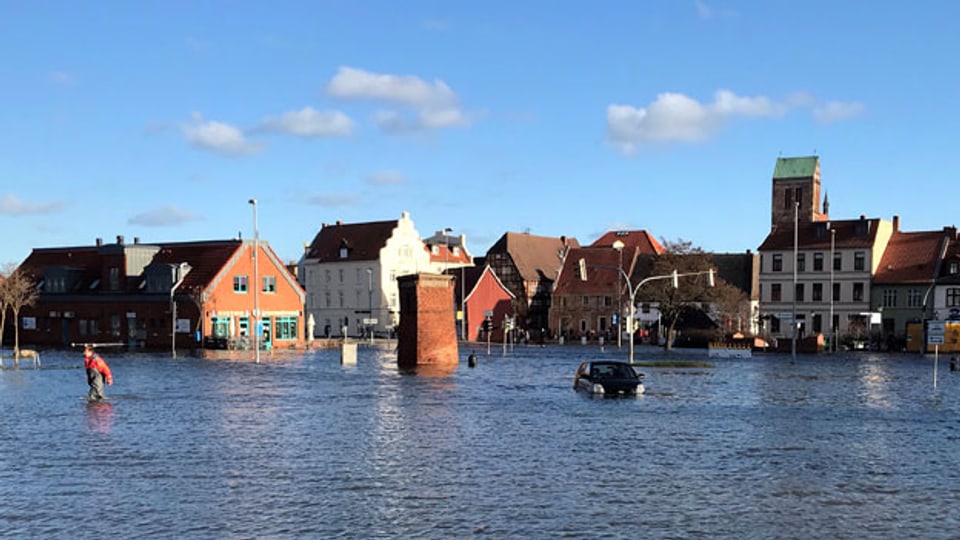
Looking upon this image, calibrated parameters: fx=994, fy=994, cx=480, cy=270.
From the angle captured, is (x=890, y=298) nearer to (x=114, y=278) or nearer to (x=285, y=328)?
(x=285, y=328)

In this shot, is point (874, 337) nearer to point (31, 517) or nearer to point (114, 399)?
point (114, 399)

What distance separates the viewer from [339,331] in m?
118

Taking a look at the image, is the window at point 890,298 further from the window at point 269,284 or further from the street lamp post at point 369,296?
the window at point 269,284

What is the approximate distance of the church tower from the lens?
144625 millimetres

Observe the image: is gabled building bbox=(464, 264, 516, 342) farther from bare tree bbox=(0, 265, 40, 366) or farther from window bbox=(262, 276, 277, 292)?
bare tree bbox=(0, 265, 40, 366)

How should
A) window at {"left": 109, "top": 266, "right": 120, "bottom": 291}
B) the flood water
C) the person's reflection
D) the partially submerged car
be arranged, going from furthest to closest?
window at {"left": 109, "top": 266, "right": 120, "bottom": 291} < the partially submerged car < the person's reflection < the flood water

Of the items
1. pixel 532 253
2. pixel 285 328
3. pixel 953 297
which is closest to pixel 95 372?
pixel 285 328

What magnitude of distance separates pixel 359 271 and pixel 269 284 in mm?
31817

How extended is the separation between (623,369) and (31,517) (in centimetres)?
2663

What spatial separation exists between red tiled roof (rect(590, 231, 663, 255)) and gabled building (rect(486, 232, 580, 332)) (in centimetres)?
982

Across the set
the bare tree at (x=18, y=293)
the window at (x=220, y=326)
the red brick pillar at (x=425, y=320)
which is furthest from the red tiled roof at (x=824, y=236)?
the bare tree at (x=18, y=293)

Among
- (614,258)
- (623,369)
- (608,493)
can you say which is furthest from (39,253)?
(608,493)

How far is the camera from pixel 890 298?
314 ft

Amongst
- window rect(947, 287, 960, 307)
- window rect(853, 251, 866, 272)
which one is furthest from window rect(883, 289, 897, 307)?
window rect(947, 287, 960, 307)
